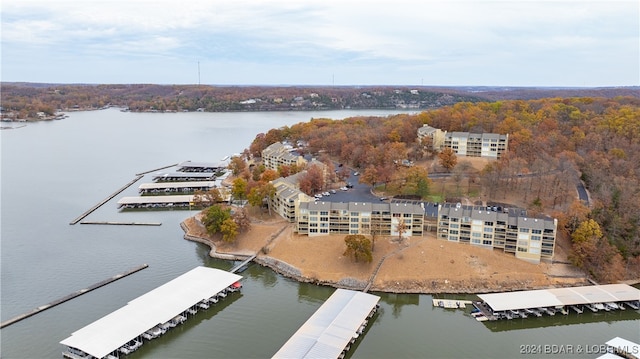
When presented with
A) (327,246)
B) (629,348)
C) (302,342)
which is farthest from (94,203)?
(629,348)

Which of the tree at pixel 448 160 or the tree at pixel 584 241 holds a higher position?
the tree at pixel 448 160

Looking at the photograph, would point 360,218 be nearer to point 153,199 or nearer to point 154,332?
point 154,332

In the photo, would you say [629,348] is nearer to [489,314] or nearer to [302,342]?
[489,314]

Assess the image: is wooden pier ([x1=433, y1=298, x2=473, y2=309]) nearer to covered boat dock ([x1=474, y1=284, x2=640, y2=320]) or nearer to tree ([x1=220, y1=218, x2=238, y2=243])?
covered boat dock ([x1=474, y1=284, x2=640, y2=320])

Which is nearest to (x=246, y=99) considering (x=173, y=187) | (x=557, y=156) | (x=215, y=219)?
(x=173, y=187)

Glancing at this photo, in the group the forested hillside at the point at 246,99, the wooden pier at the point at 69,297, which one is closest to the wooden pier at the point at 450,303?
the wooden pier at the point at 69,297

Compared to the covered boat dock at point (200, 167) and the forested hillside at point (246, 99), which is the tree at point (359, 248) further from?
the forested hillside at point (246, 99)

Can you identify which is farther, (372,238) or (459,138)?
(459,138)
